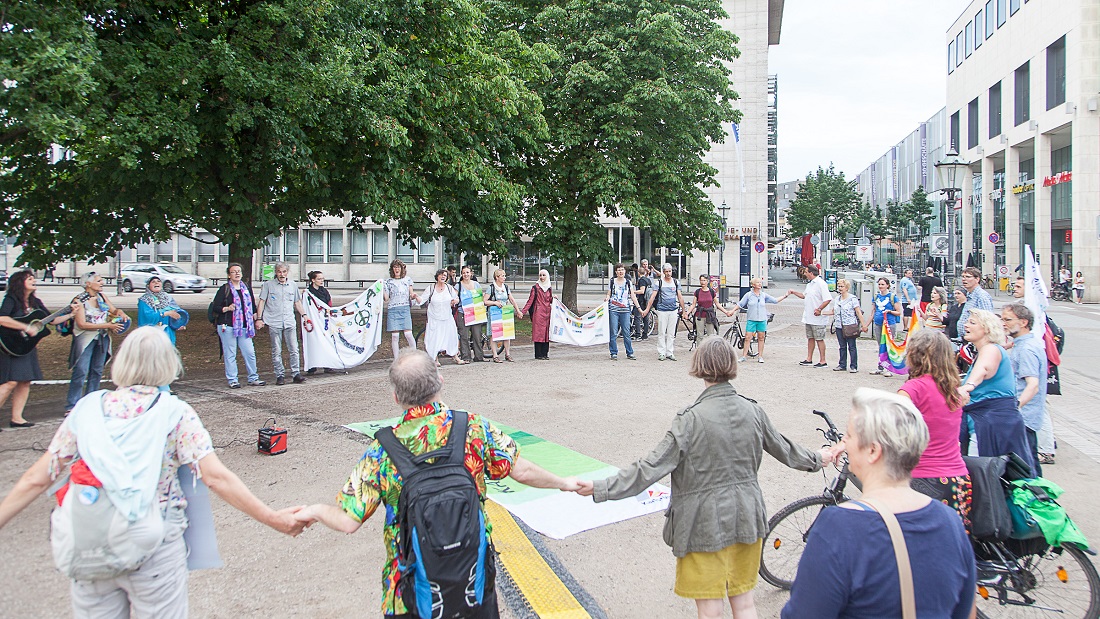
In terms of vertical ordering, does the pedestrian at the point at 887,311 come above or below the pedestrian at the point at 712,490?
above

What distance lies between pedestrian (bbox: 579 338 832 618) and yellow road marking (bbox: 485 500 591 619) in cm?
106

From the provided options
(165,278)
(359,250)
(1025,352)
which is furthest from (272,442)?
(359,250)

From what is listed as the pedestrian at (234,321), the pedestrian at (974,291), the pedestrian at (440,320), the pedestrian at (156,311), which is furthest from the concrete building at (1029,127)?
the pedestrian at (156,311)

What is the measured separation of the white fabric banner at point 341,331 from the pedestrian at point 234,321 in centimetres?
137

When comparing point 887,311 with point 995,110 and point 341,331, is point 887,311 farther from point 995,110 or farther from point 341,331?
point 995,110

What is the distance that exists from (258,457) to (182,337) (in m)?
A: 11.5

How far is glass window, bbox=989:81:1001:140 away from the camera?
48.6 m

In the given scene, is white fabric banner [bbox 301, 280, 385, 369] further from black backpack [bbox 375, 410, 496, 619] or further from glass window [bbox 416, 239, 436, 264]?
glass window [bbox 416, 239, 436, 264]

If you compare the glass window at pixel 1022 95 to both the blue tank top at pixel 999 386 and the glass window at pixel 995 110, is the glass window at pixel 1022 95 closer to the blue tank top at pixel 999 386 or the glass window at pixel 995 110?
the glass window at pixel 995 110

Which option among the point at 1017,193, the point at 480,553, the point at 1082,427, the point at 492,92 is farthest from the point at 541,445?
the point at 1017,193

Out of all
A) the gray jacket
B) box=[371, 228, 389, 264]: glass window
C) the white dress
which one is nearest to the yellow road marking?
the gray jacket

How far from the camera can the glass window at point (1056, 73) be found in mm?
39031

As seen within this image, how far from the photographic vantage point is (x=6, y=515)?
2777mm

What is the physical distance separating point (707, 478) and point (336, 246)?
53888mm
